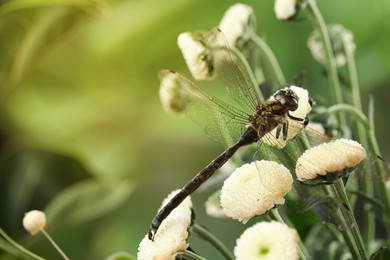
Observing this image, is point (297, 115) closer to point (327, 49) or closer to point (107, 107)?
point (327, 49)

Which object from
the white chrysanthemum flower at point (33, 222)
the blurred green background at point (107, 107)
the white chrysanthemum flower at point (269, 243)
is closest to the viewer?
the white chrysanthemum flower at point (269, 243)

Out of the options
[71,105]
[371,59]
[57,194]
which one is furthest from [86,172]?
[371,59]

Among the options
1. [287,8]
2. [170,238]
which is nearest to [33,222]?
[170,238]

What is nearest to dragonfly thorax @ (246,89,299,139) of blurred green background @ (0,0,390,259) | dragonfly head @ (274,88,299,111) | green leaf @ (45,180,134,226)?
dragonfly head @ (274,88,299,111)

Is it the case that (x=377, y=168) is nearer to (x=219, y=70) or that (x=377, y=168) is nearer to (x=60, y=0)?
(x=219, y=70)

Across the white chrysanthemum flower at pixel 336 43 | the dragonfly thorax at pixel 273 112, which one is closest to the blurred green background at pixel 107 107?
the white chrysanthemum flower at pixel 336 43

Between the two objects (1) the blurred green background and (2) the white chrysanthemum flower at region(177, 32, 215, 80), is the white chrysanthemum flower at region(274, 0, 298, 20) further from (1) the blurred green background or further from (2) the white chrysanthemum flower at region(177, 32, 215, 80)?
(1) the blurred green background

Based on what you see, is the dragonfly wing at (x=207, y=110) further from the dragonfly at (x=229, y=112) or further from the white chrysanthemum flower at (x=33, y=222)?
the white chrysanthemum flower at (x=33, y=222)
